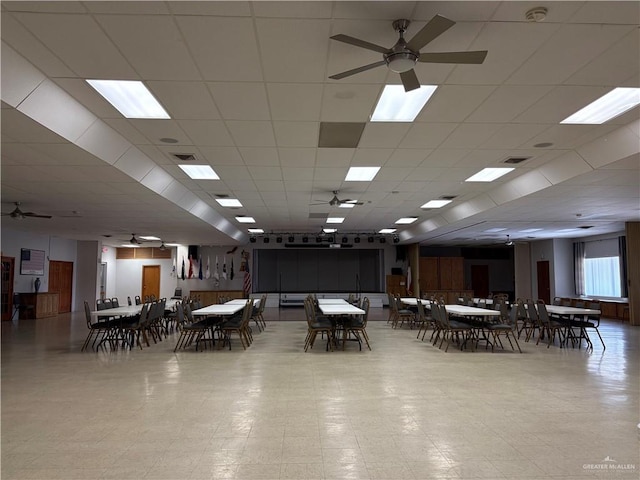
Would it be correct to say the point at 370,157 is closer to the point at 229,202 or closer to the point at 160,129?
the point at 160,129

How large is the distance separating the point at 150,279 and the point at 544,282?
18.3 m

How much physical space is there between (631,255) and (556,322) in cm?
571

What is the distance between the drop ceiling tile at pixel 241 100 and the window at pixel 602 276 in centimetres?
1549

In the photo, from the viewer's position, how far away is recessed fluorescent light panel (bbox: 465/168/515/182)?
7.76 m

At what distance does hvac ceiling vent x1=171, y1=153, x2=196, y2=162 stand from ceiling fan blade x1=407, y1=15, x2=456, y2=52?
14.9ft

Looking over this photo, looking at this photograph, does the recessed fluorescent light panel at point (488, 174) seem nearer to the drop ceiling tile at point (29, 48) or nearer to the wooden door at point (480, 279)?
the drop ceiling tile at point (29, 48)

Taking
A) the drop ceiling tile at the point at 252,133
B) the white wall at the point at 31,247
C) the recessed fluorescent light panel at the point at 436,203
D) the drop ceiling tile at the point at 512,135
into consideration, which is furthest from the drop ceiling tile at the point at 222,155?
the white wall at the point at 31,247

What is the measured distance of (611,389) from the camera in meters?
5.31

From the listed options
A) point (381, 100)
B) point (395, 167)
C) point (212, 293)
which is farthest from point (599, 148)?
point (212, 293)

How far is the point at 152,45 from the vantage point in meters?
3.53

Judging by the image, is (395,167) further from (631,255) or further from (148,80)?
(631,255)

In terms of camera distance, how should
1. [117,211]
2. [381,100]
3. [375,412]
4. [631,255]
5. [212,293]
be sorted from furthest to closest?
[212,293]
[631,255]
[117,211]
[381,100]
[375,412]

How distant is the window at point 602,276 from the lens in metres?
15.3

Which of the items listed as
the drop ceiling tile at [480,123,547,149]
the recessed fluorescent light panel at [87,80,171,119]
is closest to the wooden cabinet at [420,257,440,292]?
the drop ceiling tile at [480,123,547,149]
